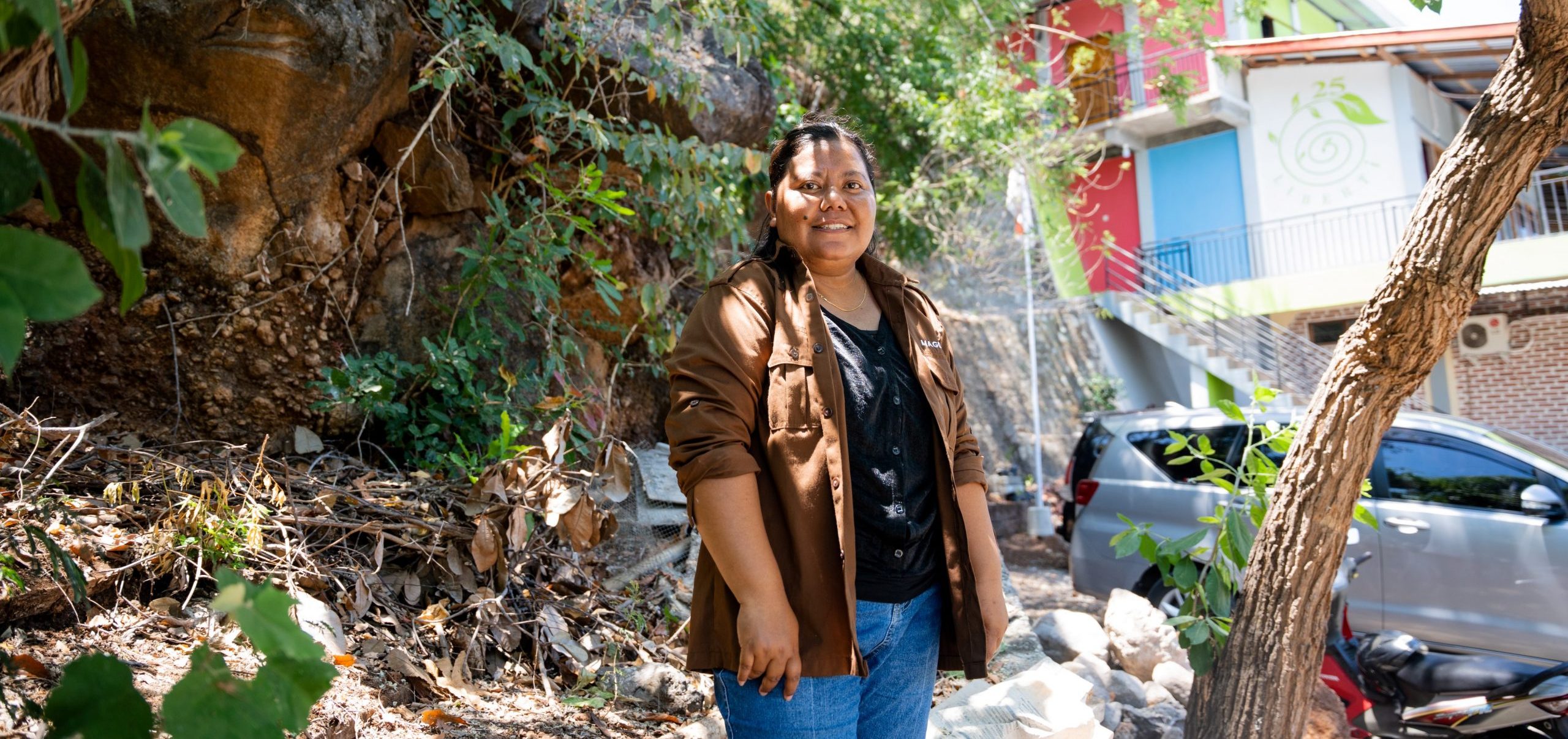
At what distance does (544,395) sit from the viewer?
4.65 metres

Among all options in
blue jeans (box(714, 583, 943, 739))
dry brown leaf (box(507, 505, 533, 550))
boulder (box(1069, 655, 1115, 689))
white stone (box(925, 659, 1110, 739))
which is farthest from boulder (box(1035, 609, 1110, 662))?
blue jeans (box(714, 583, 943, 739))

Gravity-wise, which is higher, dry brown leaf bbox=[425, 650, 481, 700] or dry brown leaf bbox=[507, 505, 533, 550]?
dry brown leaf bbox=[507, 505, 533, 550]

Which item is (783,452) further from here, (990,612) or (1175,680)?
(1175,680)

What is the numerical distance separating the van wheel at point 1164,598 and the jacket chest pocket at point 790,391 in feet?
16.1

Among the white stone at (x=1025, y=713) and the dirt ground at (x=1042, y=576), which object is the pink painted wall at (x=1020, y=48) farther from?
the white stone at (x=1025, y=713)

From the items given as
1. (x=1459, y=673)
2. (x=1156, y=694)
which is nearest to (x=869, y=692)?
(x=1156, y=694)

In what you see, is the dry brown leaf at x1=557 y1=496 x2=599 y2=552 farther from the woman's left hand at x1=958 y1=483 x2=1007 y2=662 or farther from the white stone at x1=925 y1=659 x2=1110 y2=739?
the woman's left hand at x1=958 y1=483 x2=1007 y2=662

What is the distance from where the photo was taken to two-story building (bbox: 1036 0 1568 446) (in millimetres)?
13336

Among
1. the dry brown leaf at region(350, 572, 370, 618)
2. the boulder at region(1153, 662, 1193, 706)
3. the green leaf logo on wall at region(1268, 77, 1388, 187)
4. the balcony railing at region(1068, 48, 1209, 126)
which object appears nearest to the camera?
the dry brown leaf at region(350, 572, 370, 618)

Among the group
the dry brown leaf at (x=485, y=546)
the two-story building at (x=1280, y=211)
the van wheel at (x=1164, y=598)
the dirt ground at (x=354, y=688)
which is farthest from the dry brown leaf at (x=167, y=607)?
the two-story building at (x=1280, y=211)

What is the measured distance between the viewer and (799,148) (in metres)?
2.16

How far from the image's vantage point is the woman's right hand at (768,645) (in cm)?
171

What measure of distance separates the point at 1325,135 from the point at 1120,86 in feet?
11.6

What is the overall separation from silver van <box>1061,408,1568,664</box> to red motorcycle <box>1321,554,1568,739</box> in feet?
4.24
